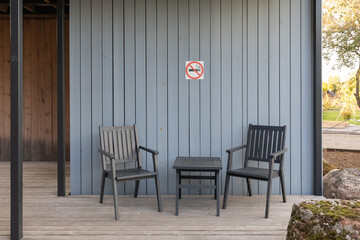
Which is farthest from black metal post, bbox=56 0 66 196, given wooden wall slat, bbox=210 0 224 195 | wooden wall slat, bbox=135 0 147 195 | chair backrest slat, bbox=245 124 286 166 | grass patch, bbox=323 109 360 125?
grass patch, bbox=323 109 360 125

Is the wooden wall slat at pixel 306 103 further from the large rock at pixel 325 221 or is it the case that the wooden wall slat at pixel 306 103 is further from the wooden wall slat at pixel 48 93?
the wooden wall slat at pixel 48 93

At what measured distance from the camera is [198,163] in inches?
150

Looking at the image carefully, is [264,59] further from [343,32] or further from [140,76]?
[343,32]

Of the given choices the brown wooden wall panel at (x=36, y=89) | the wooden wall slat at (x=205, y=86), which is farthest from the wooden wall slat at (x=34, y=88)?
the wooden wall slat at (x=205, y=86)

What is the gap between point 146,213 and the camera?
12.0 feet

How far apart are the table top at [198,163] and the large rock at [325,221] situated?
1.50 m

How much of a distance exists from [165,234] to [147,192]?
4.45ft

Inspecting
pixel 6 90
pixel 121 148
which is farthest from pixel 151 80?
pixel 6 90

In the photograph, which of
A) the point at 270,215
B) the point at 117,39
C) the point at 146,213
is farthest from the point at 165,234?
the point at 117,39

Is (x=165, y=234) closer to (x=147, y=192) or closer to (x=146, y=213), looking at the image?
(x=146, y=213)

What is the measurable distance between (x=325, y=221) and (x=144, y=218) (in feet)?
6.43

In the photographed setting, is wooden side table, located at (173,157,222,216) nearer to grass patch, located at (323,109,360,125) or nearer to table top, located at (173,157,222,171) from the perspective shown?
table top, located at (173,157,222,171)

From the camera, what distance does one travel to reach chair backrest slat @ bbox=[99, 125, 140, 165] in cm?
402

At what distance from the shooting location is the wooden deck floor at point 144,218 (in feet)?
10.1
